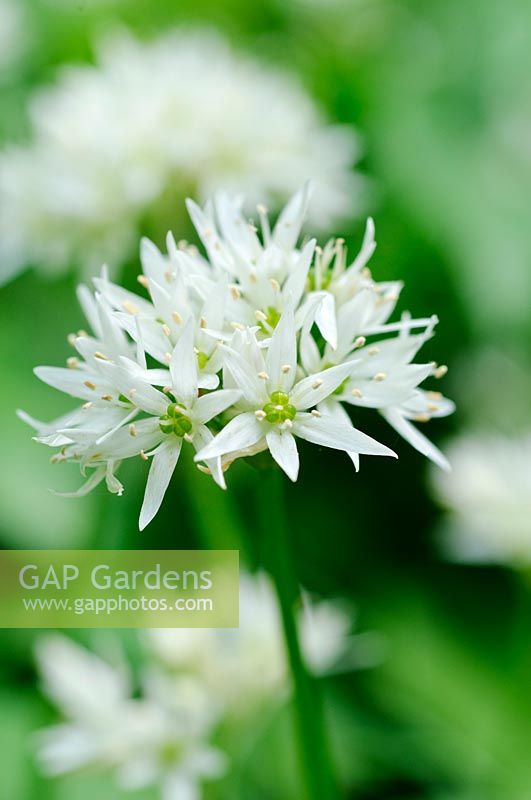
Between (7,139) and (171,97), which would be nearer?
(171,97)

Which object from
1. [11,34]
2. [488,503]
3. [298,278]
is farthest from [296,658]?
[11,34]

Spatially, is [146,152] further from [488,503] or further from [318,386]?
[318,386]

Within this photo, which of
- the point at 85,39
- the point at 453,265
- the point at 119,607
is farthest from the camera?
the point at 85,39

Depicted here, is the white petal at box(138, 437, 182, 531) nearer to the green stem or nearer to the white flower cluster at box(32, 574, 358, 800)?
the green stem

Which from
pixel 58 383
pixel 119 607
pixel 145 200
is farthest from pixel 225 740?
pixel 145 200

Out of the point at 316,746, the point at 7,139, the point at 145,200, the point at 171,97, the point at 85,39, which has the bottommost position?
the point at 316,746

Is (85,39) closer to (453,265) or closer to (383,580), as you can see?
(453,265)

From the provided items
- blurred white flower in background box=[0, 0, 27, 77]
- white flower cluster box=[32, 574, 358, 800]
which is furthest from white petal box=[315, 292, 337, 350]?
blurred white flower in background box=[0, 0, 27, 77]
